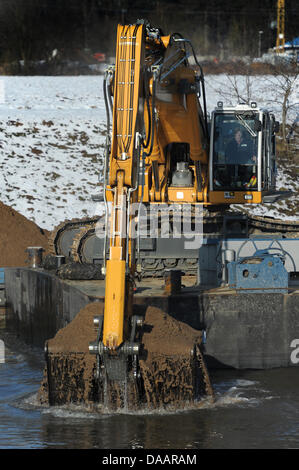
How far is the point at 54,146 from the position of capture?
41031mm

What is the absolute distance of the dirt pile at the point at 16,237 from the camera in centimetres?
3162

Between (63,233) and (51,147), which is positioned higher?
(51,147)

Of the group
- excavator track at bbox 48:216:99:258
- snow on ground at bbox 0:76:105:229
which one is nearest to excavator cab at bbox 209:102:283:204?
excavator track at bbox 48:216:99:258

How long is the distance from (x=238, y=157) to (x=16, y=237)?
1297 cm

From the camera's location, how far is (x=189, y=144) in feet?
69.1

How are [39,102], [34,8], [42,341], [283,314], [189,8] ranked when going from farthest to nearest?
[189,8] → [34,8] → [39,102] → [42,341] → [283,314]

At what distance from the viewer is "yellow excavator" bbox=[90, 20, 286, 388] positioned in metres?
14.0

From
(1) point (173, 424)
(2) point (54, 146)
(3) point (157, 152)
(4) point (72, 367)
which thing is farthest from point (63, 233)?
(2) point (54, 146)

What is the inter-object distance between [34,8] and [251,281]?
46.5m

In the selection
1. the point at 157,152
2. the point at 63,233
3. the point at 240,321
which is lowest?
the point at 240,321

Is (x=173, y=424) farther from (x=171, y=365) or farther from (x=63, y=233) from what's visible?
(x=63, y=233)

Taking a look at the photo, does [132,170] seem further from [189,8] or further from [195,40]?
[189,8]

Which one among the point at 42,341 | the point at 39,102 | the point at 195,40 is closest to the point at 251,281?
the point at 42,341

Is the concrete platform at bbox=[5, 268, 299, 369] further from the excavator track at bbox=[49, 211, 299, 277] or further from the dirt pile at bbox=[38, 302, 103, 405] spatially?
the excavator track at bbox=[49, 211, 299, 277]
